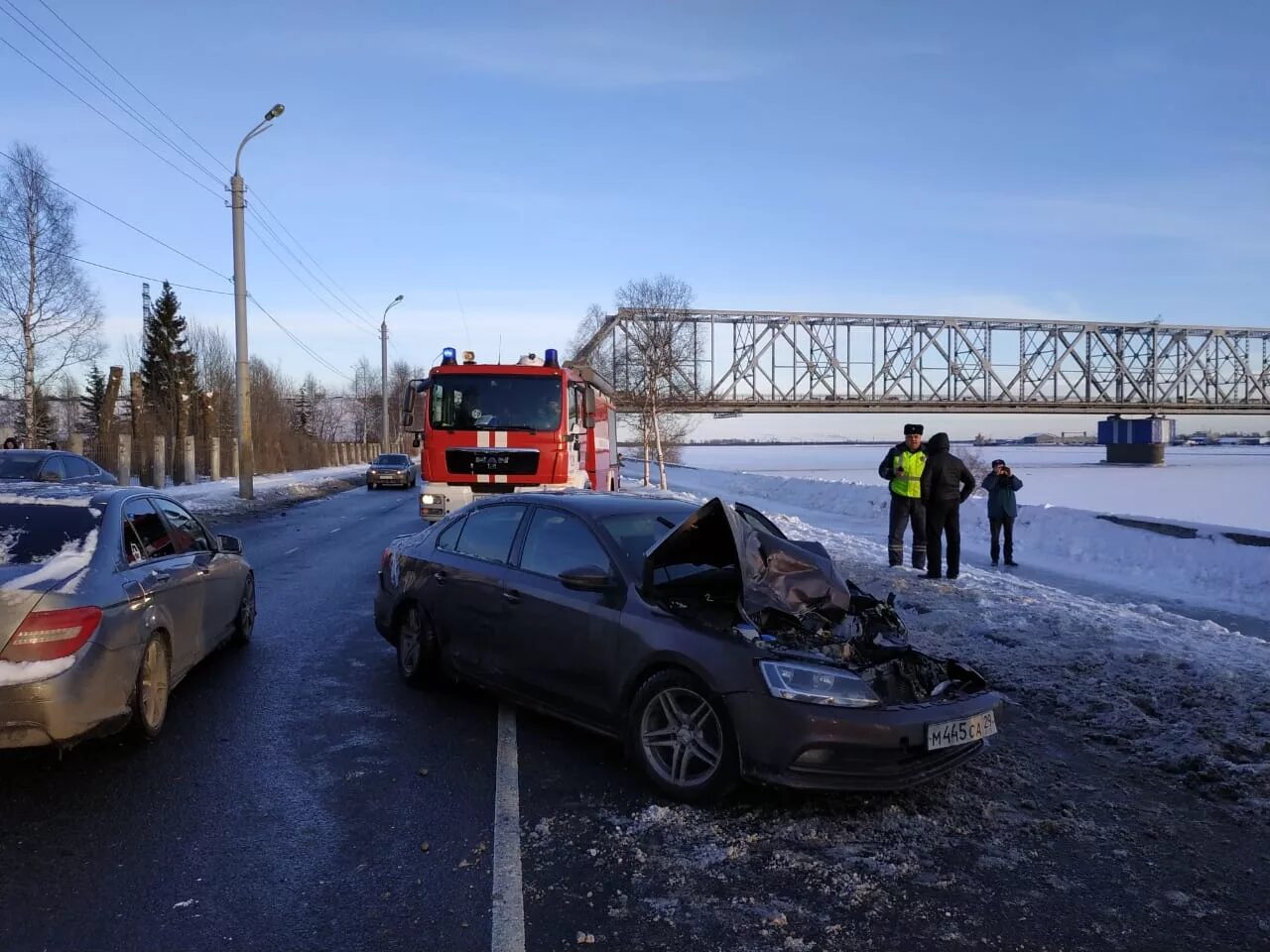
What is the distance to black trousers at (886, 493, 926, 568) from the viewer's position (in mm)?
12766

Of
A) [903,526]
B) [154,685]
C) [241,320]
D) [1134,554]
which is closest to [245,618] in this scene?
[154,685]

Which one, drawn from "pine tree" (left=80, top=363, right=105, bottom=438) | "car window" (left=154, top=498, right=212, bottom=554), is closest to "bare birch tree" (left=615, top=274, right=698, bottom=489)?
"car window" (left=154, top=498, right=212, bottom=554)

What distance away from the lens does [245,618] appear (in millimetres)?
7727

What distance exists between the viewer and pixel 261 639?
26.3ft

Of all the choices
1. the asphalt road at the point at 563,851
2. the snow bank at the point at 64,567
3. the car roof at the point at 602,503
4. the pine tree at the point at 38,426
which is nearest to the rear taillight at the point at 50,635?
the snow bank at the point at 64,567

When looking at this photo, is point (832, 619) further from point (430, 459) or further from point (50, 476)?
point (50, 476)

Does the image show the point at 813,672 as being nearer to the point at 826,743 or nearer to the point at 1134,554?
the point at 826,743

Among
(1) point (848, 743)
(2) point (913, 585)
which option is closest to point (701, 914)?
(1) point (848, 743)

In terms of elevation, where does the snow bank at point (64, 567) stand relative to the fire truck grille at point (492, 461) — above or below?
below

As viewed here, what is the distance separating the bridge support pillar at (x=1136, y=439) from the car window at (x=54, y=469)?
73.5 metres

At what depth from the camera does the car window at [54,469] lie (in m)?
13.8

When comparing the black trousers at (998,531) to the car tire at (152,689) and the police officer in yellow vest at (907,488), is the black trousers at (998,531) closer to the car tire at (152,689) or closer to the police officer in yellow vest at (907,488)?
the police officer in yellow vest at (907,488)

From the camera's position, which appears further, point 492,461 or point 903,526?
point 492,461

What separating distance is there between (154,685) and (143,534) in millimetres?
→ 1049
